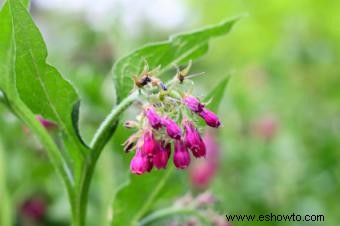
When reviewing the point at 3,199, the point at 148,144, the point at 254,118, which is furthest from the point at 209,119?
the point at 254,118

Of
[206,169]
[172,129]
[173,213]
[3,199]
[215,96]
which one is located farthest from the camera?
[206,169]

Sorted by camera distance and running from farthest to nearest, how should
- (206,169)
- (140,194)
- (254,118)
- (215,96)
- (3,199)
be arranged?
(254,118) < (206,169) < (3,199) < (140,194) < (215,96)

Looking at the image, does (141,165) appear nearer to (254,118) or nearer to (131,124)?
(131,124)

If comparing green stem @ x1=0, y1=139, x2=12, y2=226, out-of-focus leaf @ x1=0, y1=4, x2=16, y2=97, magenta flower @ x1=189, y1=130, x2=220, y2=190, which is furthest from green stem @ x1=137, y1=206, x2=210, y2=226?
magenta flower @ x1=189, y1=130, x2=220, y2=190

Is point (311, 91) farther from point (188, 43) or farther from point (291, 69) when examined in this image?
point (188, 43)

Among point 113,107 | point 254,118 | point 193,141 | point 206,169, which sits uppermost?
point 254,118

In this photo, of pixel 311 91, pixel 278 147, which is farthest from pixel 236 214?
pixel 311 91
